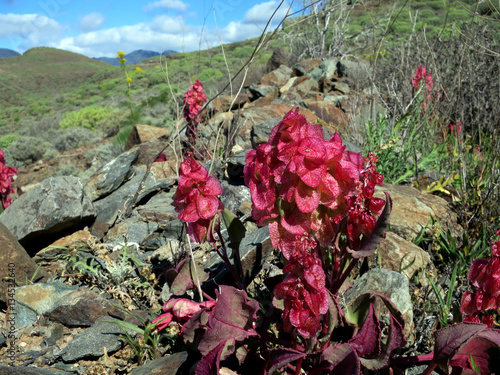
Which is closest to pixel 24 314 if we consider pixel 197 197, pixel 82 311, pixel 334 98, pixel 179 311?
pixel 82 311

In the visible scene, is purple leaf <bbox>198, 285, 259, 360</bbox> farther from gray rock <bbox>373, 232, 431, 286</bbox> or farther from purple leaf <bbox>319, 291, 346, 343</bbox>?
gray rock <bbox>373, 232, 431, 286</bbox>

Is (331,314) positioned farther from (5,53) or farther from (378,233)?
(5,53)

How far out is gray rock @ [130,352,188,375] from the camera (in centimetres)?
141

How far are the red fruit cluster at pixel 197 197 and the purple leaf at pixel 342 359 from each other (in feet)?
1.90

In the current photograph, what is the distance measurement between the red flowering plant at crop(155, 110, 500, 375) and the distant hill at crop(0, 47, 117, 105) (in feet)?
104

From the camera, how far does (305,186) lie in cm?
103

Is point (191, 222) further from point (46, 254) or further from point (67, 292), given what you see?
point (46, 254)

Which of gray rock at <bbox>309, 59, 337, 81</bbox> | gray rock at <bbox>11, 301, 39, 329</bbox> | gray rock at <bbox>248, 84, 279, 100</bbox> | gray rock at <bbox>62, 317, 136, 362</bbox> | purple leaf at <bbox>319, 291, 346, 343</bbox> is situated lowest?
gray rock at <bbox>62, 317, 136, 362</bbox>

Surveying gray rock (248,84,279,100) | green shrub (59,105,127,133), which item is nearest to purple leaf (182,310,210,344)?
gray rock (248,84,279,100)

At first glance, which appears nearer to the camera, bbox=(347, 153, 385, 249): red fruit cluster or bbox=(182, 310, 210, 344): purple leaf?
bbox=(347, 153, 385, 249): red fruit cluster

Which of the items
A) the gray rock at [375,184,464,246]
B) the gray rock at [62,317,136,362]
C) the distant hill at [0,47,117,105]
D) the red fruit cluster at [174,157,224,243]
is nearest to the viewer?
the red fruit cluster at [174,157,224,243]

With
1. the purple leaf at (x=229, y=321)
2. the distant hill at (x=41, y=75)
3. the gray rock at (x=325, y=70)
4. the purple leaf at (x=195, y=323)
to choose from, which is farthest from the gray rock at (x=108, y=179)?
the distant hill at (x=41, y=75)

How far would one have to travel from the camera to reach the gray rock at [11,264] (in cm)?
220

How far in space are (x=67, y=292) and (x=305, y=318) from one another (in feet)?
5.59
